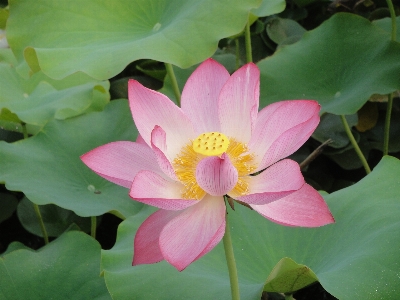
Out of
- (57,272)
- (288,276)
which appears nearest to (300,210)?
(288,276)

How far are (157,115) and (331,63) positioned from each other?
64 cm

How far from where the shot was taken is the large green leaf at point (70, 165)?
0.95 m

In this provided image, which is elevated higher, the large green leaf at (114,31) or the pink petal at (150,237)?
the large green leaf at (114,31)

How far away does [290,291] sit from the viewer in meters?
0.69

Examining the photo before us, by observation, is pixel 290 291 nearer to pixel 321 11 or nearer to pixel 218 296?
pixel 218 296

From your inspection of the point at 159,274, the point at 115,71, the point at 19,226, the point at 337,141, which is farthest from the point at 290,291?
the point at 19,226

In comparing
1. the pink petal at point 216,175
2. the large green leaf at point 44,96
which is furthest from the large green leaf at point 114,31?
the pink petal at point 216,175

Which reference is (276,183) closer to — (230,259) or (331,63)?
(230,259)

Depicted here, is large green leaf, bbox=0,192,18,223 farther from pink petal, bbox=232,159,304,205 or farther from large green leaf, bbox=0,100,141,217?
pink petal, bbox=232,159,304,205

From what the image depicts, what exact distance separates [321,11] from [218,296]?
1267mm

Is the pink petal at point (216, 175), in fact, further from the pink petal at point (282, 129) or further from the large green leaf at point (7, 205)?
the large green leaf at point (7, 205)

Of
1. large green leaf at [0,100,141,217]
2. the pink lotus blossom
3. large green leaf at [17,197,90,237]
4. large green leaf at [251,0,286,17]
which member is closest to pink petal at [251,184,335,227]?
the pink lotus blossom

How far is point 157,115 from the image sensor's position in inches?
22.8

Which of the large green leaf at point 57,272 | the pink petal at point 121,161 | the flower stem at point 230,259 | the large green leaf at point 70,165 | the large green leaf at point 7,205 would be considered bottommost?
the large green leaf at point 7,205
